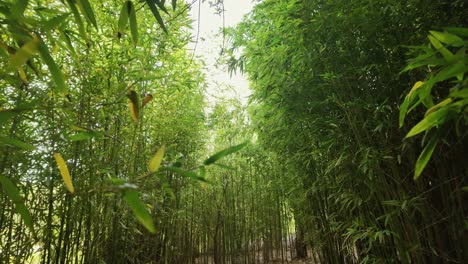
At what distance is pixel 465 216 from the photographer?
1.75 m

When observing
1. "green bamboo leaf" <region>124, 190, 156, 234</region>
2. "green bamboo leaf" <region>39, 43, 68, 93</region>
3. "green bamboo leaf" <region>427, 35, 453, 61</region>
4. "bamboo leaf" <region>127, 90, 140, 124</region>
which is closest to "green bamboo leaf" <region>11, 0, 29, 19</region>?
"green bamboo leaf" <region>39, 43, 68, 93</region>

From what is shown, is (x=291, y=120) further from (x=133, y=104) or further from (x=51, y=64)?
(x=51, y=64)

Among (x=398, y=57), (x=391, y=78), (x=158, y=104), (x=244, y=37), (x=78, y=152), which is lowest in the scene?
(x=78, y=152)

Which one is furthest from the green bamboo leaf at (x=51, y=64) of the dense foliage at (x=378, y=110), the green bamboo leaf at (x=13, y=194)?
the dense foliage at (x=378, y=110)

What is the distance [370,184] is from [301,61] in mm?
1027

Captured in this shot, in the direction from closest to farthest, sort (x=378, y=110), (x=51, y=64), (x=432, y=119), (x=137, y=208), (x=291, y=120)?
(x=137, y=208) → (x=51, y=64) → (x=432, y=119) → (x=378, y=110) → (x=291, y=120)

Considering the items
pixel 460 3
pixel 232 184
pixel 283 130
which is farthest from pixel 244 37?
pixel 232 184

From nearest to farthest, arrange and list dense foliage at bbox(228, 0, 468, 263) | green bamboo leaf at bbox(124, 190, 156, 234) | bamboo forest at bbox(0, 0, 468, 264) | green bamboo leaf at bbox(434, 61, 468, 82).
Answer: green bamboo leaf at bbox(124, 190, 156, 234), green bamboo leaf at bbox(434, 61, 468, 82), bamboo forest at bbox(0, 0, 468, 264), dense foliage at bbox(228, 0, 468, 263)

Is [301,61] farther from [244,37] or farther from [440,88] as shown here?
[244,37]

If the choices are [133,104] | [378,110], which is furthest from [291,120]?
[133,104]

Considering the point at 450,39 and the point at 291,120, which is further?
the point at 291,120

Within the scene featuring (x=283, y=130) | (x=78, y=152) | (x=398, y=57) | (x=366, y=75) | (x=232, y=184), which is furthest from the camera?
(x=232, y=184)

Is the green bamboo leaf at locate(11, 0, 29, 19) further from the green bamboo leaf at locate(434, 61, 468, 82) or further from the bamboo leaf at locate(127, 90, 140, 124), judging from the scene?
the green bamboo leaf at locate(434, 61, 468, 82)

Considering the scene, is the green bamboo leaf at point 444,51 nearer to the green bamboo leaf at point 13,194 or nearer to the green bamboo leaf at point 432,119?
the green bamboo leaf at point 432,119
